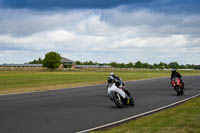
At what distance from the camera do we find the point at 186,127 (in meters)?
8.58

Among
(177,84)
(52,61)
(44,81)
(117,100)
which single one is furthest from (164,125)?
(52,61)

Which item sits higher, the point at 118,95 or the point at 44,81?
the point at 118,95

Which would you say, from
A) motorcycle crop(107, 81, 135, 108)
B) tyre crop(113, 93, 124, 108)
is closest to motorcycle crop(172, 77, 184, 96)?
motorcycle crop(107, 81, 135, 108)

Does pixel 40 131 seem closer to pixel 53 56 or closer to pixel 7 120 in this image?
pixel 7 120

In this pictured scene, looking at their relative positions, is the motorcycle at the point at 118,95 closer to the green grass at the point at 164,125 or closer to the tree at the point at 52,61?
the green grass at the point at 164,125

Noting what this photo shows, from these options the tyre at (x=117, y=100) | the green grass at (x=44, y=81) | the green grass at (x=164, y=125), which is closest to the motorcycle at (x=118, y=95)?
the tyre at (x=117, y=100)

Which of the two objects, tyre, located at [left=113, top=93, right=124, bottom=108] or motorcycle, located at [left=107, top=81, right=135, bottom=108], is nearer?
motorcycle, located at [left=107, top=81, right=135, bottom=108]

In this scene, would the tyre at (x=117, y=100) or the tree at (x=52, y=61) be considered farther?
the tree at (x=52, y=61)

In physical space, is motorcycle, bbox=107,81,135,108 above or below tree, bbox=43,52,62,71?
below

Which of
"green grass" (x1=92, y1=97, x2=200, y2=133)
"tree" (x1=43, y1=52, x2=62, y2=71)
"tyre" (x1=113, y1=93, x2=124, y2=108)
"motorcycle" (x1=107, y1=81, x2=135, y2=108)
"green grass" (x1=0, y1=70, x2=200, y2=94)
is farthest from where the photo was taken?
"tree" (x1=43, y1=52, x2=62, y2=71)

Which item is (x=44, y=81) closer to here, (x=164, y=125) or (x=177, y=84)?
(x=177, y=84)

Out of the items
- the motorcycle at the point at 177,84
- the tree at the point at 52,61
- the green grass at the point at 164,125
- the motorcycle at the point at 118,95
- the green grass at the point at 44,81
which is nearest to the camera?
the green grass at the point at 164,125

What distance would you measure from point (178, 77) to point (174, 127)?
1155cm

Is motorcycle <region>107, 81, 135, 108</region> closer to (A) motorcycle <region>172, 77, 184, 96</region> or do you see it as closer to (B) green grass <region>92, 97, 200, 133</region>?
(B) green grass <region>92, 97, 200, 133</region>
